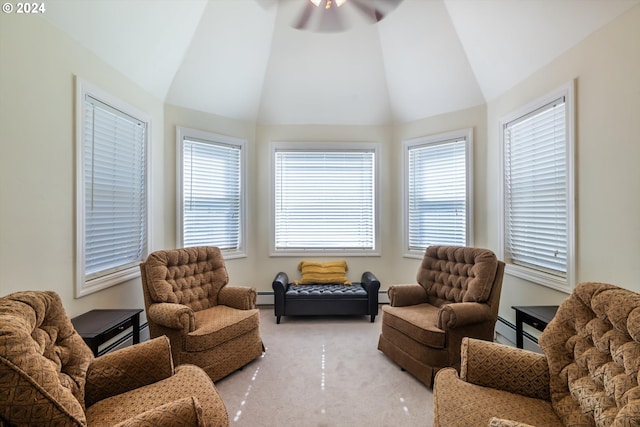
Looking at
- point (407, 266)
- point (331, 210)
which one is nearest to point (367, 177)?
point (331, 210)

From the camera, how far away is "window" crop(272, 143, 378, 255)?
4.38 metres

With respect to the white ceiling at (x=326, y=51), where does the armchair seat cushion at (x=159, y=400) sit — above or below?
below

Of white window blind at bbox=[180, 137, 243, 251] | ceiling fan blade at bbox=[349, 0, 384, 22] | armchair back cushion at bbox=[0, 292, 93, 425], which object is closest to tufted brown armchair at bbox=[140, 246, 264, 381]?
white window blind at bbox=[180, 137, 243, 251]

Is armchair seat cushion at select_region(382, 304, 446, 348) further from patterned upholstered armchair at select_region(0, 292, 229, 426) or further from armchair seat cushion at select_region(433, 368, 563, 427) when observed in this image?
patterned upholstered armchair at select_region(0, 292, 229, 426)

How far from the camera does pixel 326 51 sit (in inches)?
142

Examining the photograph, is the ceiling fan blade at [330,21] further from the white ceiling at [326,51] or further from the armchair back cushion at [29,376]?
the armchair back cushion at [29,376]

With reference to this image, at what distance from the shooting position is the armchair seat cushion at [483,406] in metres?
1.34

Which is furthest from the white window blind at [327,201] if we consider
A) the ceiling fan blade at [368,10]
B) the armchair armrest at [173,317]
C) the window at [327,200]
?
the armchair armrest at [173,317]

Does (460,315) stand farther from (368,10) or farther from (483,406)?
(368,10)

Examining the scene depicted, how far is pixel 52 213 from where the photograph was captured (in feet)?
6.94

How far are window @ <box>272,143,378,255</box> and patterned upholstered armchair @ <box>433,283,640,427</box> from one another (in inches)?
108

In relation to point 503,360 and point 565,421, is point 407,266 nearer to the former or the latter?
point 503,360

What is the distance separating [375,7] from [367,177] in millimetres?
2074

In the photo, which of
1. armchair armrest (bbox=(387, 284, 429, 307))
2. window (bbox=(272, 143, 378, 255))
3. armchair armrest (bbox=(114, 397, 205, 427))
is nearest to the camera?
armchair armrest (bbox=(114, 397, 205, 427))
